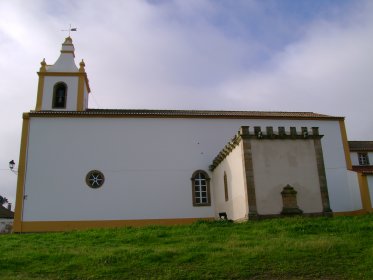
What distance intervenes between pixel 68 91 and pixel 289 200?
15.2 metres

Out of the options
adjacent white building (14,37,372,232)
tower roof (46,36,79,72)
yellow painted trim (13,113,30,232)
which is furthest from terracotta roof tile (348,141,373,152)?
yellow painted trim (13,113,30,232)

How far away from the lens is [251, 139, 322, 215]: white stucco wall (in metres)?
17.4

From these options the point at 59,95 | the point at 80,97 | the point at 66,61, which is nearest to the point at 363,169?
the point at 80,97

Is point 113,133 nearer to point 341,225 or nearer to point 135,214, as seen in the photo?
point 135,214

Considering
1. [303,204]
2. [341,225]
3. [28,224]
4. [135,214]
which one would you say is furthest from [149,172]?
[341,225]

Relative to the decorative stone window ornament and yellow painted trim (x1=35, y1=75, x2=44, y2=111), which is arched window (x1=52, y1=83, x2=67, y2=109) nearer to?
yellow painted trim (x1=35, y1=75, x2=44, y2=111)

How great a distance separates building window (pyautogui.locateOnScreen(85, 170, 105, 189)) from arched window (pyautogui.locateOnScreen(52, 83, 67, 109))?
5523 millimetres

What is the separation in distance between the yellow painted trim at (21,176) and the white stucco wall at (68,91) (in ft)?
8.76

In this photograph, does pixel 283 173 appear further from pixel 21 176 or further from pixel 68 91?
pixel 68 91

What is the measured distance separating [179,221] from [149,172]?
3112mm

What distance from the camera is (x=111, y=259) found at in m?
10.6

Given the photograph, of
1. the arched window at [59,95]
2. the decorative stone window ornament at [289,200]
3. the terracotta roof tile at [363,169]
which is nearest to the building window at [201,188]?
the decorative stone window ornament at [289,200]

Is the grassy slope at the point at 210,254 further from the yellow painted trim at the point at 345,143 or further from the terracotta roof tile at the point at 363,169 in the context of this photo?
the yellow painted trim at the point at 345,143

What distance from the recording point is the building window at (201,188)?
22.7 metres
